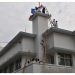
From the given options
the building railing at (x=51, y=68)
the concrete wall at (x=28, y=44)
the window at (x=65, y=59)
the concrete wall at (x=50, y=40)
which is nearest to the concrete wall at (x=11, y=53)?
the concrete wall at (x=28, y=44)

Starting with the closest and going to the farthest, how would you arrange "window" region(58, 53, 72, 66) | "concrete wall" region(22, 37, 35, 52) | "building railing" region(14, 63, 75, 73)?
"building railing" region(14, 63, 75, 73), "window" region(58, 53, 72, 66), "concrete wall" region(22, 37, 35, 52)

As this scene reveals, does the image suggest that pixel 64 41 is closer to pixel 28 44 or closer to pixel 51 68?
pixel 28 44

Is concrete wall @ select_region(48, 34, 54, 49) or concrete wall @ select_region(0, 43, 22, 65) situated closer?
concrete wall @ select_region(48, 34, 54, 49)

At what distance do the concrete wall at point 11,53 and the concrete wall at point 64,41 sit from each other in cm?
362

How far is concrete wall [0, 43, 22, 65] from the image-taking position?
21.1 meters

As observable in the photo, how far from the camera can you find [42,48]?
2014cm

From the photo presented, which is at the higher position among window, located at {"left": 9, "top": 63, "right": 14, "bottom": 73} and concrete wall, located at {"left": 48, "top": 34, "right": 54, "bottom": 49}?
concrete wall, located at {"left": 48, "top": 34, "right": 54, "bottom": 49}

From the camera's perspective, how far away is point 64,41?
1948cm

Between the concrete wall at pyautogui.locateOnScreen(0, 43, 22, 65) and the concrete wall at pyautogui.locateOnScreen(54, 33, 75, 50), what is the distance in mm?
3617

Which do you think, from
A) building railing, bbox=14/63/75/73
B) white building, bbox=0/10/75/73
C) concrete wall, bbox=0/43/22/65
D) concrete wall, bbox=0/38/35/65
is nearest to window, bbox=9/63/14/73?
concrete wall, bbox=0/43/22/65

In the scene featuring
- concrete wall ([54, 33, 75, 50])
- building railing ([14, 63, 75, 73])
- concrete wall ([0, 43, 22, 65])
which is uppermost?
concrete wall ([54, 33, 75, 50])

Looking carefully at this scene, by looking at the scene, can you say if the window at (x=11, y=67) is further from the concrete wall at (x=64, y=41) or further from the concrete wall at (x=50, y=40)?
the concrete wall at (x=64, y=41)

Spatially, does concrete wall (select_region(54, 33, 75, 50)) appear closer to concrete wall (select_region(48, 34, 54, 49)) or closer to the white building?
the white building

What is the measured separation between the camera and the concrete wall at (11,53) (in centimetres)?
2111
